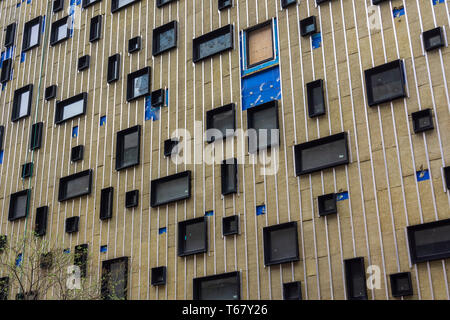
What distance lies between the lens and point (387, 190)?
2334cm

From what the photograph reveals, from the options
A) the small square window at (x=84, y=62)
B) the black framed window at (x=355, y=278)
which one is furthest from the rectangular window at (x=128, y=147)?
the black framed window at (x=355, y=278)

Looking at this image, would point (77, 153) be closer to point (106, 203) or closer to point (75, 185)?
point (75, 185)

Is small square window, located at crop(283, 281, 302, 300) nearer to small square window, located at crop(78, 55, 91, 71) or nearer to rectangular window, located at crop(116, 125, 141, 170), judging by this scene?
rectangular window, located at crop(116, 125, 141, 170)

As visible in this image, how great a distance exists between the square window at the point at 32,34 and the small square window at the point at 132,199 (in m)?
13.1

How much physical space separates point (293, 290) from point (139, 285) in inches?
282

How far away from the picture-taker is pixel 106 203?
30984 millimetres

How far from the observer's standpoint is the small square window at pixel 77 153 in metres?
32.8

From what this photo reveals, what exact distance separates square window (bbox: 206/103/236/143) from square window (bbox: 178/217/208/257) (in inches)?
137

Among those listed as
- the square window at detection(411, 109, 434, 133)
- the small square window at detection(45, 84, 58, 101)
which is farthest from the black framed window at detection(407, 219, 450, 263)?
the small square window at detection(45, 84, 58, 101)

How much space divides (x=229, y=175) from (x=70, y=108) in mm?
11021

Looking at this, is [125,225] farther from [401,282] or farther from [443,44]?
[443,44]

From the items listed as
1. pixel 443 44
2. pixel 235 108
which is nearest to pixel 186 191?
pixel 235 108

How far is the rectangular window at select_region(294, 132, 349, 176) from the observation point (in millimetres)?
24828

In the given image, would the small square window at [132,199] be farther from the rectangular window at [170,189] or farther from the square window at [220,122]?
the square window at [220,122]
